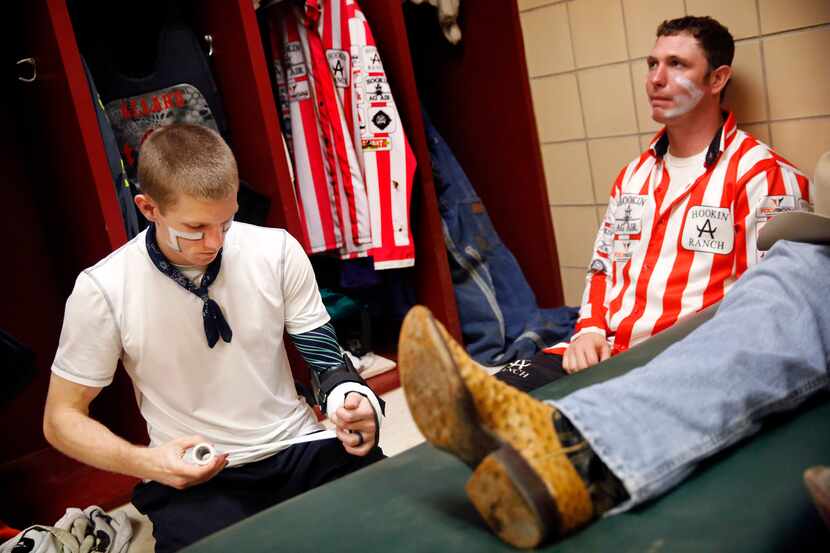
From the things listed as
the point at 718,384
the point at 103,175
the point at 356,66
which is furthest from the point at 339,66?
the point at 718,384

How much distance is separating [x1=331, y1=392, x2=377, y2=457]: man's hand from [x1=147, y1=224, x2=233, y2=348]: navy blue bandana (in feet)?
0.91

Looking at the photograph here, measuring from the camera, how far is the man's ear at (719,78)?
2232 millimetres

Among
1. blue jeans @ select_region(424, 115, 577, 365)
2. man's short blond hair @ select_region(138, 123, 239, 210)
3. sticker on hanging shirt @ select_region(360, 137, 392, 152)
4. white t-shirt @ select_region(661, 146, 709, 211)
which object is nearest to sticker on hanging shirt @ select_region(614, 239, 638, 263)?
white t-shirt @ select_region(661, 146, 709, 211)

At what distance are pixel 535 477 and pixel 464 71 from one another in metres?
2.61

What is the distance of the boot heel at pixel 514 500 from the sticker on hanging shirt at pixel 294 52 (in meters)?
2.11

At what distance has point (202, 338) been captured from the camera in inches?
65.6

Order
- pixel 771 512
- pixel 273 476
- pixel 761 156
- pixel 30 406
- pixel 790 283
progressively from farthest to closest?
pixel 30 406, pixel 761 156, pixel 273 476, pixel 790 283, pixel 771 512

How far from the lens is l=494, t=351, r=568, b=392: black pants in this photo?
2.11 metres

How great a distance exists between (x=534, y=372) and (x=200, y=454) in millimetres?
938

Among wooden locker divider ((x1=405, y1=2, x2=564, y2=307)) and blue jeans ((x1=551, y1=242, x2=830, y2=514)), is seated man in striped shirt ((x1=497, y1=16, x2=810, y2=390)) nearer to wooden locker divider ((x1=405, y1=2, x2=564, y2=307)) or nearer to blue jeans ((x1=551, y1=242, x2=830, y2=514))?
blue jeans ((x1=551, y1=242, x2=830, y2=514))

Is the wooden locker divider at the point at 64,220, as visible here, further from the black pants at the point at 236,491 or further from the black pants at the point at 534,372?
the black pants at the point at 534,372

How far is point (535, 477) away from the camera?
3.38 ft

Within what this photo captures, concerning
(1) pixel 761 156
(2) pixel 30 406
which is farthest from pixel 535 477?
(2) pixel 30 406

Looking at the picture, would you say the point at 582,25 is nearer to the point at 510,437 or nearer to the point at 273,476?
the point at 273,476
